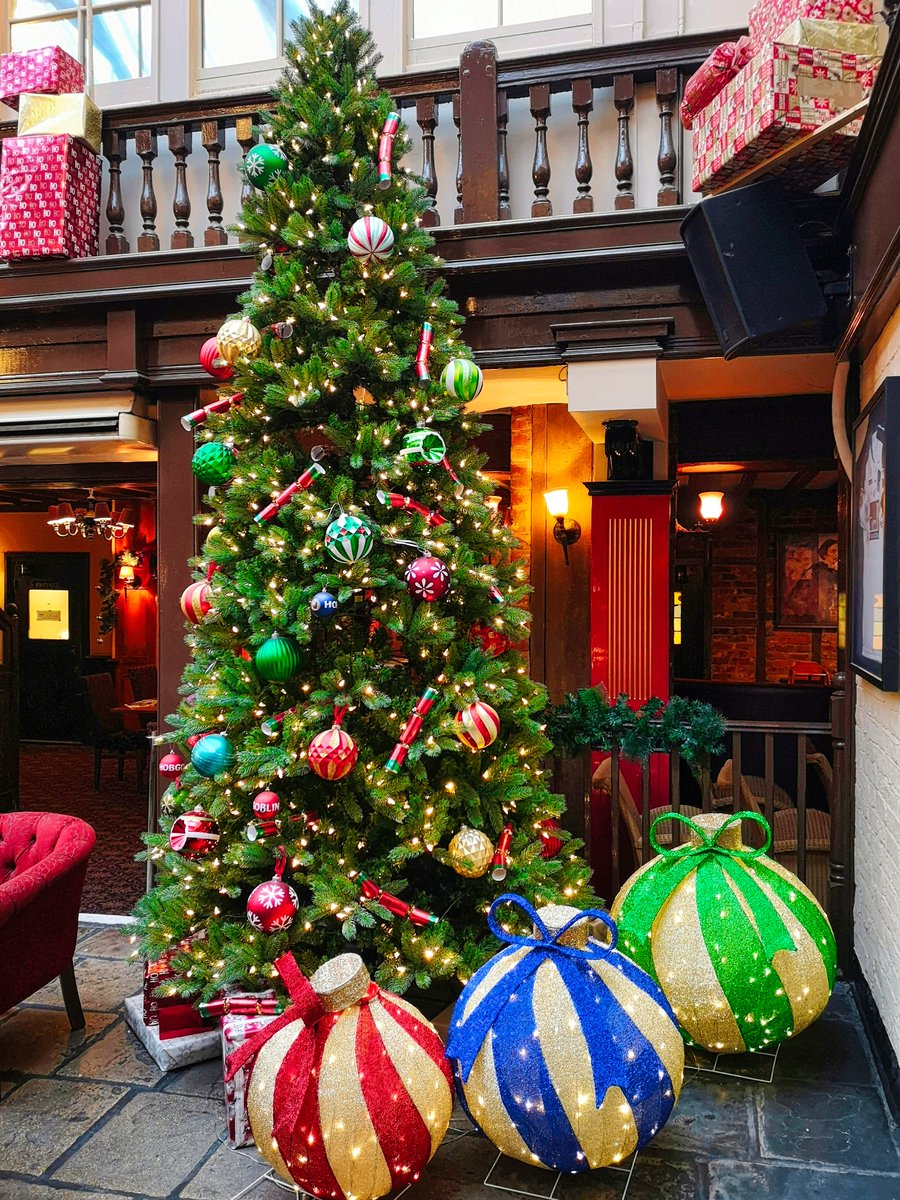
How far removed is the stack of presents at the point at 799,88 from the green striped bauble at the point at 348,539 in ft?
6.46

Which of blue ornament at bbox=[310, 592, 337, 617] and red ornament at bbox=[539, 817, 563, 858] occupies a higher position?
blue ornament at bbox=[310, 592, 337, 617]

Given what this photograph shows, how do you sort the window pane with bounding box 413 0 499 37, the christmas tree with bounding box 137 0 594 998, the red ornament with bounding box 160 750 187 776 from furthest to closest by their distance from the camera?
the window pane with bounding box 413 0 499 37 < the red ornament with bounding box 160 750 187 776 < the christmas tree with bounding box 137 0 594 998

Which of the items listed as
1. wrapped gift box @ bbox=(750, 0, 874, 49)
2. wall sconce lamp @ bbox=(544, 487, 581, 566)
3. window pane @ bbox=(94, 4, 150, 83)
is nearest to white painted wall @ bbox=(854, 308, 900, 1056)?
wrapped gift box @ bbox=(750, 0, 874, 49)

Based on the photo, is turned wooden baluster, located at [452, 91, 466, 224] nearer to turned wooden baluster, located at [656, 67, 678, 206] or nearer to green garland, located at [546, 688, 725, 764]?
turned wooden baluster, located at [656, 67, 678, 206]

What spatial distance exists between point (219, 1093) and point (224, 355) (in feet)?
8.43

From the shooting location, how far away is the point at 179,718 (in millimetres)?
3342

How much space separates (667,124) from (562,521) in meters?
2.99

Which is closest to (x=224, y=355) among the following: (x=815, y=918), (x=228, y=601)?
(x=228, y=601)

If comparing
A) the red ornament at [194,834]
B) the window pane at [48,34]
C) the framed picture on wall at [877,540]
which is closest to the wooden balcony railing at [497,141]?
the window pane at [48,34]

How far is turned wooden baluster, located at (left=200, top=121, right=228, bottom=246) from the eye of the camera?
432 cm

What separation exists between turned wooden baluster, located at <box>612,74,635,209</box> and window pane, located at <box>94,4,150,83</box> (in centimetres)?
291

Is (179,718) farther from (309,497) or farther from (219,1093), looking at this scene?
(219,1093)

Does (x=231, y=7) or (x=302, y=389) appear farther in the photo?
(x=231, y=7)

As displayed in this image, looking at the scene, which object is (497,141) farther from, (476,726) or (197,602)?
(476,726)
